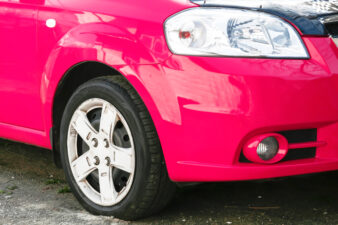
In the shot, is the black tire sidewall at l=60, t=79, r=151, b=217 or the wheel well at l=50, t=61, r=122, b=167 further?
the wheel well at l=50, t=61, r=122, b=167

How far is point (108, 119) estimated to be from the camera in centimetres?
332

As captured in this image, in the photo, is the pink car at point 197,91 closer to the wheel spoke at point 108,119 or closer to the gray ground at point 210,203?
the wheel spoke at point 108,119

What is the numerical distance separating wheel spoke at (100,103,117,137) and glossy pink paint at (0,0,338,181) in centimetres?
25

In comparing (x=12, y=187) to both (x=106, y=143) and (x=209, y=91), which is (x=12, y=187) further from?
(x=209, y=91)

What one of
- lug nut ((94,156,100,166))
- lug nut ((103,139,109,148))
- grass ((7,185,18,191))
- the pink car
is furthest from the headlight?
grass ((7,185,18,191))

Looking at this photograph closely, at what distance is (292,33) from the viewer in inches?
118

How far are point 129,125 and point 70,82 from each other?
58 centimetres

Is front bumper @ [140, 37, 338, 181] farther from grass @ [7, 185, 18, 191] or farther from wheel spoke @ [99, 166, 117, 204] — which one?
grass @ [7, 185, 18, 191]

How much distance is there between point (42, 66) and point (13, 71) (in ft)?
0.94

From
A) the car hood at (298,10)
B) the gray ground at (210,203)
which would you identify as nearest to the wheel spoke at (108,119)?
the gray ground at (210,203)

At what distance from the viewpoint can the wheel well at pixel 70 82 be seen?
3.46 meters

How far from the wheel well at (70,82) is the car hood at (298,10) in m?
0.70

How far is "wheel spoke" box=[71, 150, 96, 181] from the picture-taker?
11.4 feet

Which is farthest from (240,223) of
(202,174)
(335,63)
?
(335,63)
